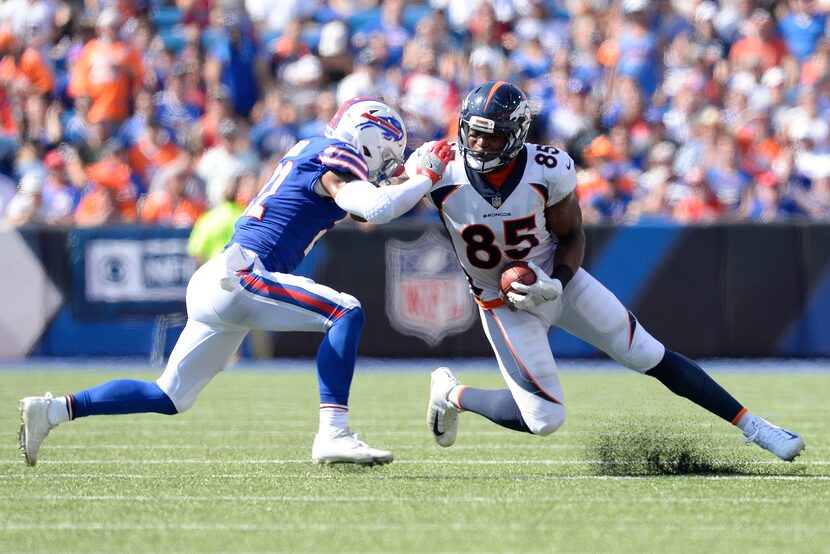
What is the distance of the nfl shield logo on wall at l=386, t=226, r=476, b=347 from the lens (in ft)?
38.1

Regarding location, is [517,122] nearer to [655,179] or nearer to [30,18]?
[655,179]

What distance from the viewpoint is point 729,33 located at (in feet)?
46.0

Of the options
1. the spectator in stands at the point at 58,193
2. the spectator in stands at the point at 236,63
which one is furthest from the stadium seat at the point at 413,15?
the spectator in stands at the point at 58,193

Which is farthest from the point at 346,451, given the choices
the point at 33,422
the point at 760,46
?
the point at 760,46

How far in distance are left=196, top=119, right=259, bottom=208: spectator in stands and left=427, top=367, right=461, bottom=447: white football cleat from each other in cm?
684

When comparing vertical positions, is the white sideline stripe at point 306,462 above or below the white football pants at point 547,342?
below

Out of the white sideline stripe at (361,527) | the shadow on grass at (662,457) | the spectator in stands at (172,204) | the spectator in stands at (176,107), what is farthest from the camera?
the spectator in stands at (176,107)

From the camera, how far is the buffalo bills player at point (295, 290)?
209 inches

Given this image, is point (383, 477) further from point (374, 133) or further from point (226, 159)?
point (226, 159)

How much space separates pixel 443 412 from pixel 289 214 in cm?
112

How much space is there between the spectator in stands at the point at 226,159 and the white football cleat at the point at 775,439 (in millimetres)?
7705

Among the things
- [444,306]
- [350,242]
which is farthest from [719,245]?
[350,242]

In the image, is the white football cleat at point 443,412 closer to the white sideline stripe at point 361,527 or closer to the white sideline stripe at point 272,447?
the white sideline stripe at point 272,447

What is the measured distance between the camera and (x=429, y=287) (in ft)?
38.2
